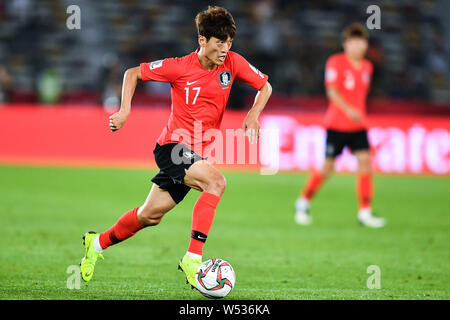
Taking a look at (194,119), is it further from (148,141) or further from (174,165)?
(148,141)

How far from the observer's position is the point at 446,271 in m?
6.55

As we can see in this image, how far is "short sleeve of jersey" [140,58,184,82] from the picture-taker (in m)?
5.56

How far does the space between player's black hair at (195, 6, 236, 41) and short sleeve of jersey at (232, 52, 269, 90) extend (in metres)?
0.37

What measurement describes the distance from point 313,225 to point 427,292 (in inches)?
151

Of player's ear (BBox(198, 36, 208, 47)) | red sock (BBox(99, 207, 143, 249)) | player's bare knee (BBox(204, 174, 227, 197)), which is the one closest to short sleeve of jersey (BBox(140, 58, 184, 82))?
player's ear (BBox(198, 36, 208, 47))

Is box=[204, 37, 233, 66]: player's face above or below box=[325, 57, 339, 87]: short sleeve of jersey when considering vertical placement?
above

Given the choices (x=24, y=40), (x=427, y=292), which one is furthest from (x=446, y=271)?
(x=24, y=40)

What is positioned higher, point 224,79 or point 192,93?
point 224,79

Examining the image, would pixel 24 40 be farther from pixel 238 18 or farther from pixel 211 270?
pixel 211 270

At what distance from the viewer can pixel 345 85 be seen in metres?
9.62

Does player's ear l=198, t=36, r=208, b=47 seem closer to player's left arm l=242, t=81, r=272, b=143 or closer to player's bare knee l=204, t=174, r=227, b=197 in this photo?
player's left arm l=242, t=81, r=272, b=143

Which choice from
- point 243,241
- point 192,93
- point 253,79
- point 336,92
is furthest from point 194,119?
point 336,92

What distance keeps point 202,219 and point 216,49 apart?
1.26 m

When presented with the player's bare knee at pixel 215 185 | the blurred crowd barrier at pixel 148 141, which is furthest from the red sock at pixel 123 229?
the blurred crowd barrier at pixel 148 141
